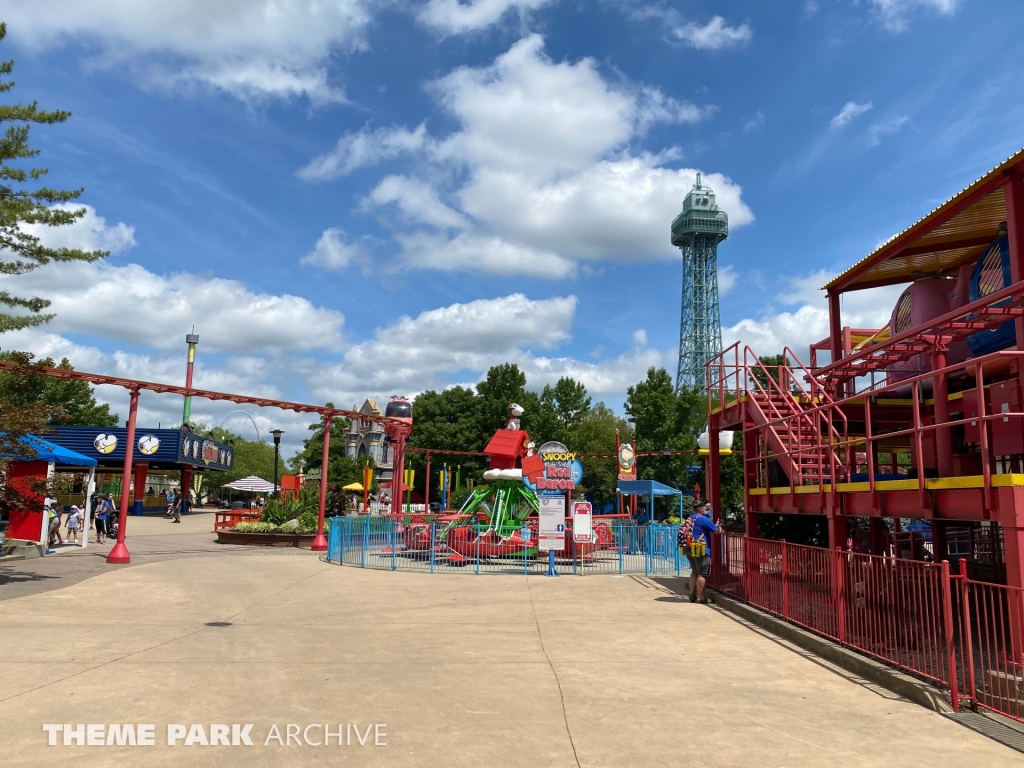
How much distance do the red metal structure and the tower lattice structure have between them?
106781 millimetres

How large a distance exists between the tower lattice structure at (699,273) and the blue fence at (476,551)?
104 metres

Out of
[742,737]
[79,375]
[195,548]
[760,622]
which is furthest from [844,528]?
[195,548]

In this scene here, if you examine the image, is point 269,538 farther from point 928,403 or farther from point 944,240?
point 944,240

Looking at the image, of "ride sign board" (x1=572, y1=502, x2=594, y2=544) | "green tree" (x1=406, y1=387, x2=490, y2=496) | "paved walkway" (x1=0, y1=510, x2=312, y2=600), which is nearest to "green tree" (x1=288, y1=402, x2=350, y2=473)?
"green tree" (x1=406, y1=387, x2=490, y2=496)

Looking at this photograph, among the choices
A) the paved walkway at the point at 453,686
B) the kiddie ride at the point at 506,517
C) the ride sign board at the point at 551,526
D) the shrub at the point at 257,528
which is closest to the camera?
the paved walkway at the point at 453,686

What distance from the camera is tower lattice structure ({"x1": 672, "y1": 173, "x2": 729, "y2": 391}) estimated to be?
123m

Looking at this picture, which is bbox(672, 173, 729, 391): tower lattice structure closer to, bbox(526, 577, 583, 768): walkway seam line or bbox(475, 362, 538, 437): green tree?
bbox(475, 362, 538, 437): green tree

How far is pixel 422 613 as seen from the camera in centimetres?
1171

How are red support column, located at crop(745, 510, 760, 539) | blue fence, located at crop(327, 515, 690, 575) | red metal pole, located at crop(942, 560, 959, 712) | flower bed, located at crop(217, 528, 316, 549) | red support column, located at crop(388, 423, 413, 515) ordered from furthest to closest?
1. red support column, located at crop(388, 423, 413, 515)
2. flower bed, located at crop(217, 528, 316, 549)
3. blue fence, located at crop(327, 515, 690, 575)
4. red support column, located at crop(745, 510, 760, 539)
5. red metal pole, located at crop(942, 560, 959, 712)

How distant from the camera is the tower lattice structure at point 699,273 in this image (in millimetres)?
123188

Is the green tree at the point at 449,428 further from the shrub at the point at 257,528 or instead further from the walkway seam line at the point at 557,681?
the walkway seam line at the point at 557,681

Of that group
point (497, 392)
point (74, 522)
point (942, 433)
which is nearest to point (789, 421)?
point (942, 433)

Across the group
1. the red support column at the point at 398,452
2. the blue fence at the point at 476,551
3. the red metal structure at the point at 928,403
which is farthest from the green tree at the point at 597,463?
the red metal structure at the point at 928,403

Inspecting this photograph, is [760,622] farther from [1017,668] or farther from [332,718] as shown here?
[332,718]
